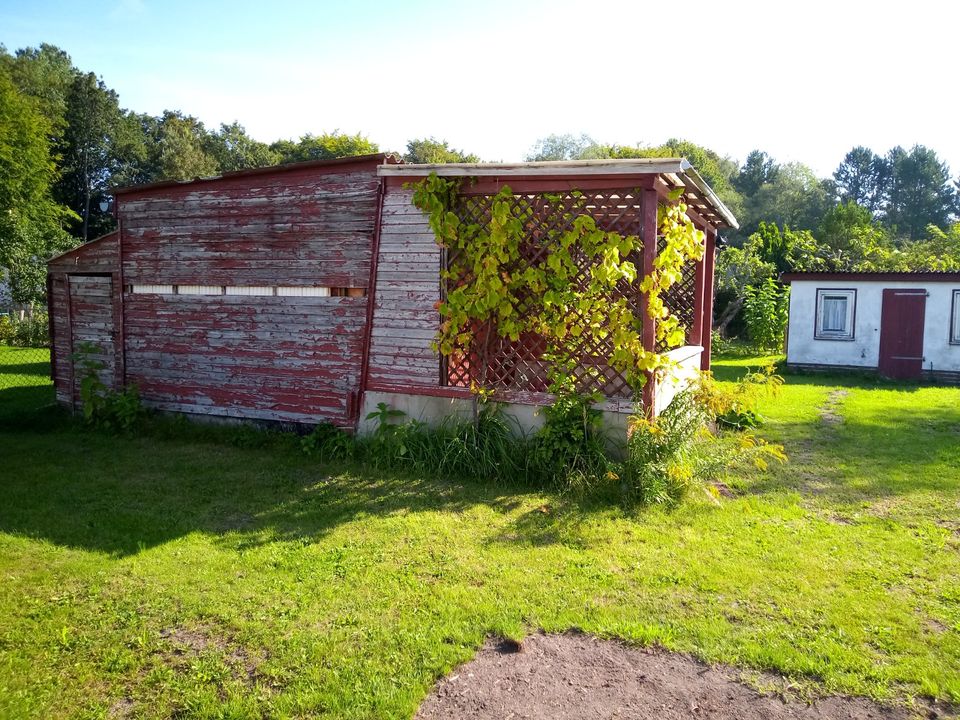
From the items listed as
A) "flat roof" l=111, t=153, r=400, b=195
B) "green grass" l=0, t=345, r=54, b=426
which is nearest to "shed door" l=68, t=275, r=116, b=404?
"green grass" l=0, t=345, r=54, b=426

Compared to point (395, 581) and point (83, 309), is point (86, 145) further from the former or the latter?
point (395, 581)

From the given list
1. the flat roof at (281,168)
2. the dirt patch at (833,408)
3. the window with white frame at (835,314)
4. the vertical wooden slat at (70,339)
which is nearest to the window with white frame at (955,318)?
the window with white frame at (835,314)

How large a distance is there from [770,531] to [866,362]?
11958 mm

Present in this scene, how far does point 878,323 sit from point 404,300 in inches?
491

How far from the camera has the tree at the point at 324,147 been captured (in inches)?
1539

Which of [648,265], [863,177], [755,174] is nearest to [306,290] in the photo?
[648,265]

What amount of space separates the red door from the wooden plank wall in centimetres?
1272

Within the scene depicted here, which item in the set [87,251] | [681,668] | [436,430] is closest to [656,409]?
[436,430]

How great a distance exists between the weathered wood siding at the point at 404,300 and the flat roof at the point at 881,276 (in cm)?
1171

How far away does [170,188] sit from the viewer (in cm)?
859

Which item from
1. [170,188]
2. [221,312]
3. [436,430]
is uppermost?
[170,188]

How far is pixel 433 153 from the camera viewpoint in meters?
42.0

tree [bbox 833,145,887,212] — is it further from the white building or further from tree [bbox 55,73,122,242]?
tree [bbox 55,73,122,242]

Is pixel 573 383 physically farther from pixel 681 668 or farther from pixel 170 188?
pixel 170 188
